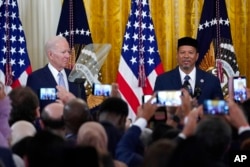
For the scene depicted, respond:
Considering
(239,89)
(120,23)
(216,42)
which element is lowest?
(239,89)

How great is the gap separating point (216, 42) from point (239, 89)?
2346 millimetres

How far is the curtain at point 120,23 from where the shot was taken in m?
9.77

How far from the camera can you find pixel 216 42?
9.53 m

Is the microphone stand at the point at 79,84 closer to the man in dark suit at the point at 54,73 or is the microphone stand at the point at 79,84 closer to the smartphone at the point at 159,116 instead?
the man in dark suit at the point at 54,73

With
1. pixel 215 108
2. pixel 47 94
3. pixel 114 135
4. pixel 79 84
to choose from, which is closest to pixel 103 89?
pixel 79 84

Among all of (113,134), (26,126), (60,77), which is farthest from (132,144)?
(60,77)

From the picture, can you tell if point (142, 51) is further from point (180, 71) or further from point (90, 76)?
point (180, 71)

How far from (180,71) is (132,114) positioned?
1.58m

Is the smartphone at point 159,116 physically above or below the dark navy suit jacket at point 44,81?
below

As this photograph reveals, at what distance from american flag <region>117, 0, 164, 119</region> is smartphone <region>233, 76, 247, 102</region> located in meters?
2.30

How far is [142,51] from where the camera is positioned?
376 inches

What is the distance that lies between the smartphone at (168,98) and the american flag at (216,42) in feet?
11.7

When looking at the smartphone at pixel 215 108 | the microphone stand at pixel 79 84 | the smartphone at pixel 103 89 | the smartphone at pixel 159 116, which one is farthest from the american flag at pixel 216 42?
the smartphone at pixel 215 108

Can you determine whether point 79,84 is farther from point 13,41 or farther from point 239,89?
point 13,41
